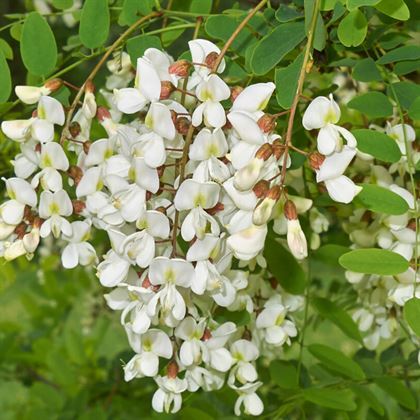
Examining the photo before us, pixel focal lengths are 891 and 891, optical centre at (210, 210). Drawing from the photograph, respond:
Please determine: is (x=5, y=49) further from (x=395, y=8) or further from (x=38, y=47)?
(x=395, y=8)

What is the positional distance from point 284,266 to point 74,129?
25 cm

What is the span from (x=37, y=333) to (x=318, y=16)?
3.70ft

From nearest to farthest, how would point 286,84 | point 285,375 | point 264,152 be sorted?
point 264,152, point 286,84, point 285,375

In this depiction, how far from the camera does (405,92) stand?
78cm

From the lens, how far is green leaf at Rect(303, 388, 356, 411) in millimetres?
908

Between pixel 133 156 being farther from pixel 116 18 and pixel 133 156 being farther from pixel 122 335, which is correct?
pixel 122 335

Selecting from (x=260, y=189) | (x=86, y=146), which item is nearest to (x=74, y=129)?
(x=86, y=146)

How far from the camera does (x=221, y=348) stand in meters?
0.75

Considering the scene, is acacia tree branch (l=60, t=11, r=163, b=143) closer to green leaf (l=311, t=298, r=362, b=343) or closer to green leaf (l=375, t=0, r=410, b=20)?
green leaf (l=375, t=0, r=410, b=20)

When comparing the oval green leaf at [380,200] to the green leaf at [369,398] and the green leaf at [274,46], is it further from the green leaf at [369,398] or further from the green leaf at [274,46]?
the green leaf at [369,398]

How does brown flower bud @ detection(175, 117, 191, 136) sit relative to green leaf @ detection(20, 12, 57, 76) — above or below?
above

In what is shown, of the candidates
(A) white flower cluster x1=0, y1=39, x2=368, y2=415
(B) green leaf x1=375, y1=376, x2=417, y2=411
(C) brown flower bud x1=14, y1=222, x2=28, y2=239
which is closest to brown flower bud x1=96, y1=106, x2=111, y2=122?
(A) white flower cluster x1=0, y1=39, x2=368, y2=415

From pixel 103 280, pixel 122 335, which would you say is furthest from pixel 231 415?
pixel 122 335

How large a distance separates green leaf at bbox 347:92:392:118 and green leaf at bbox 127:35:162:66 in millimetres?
181
